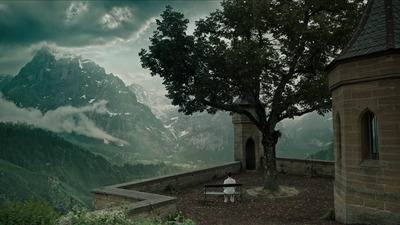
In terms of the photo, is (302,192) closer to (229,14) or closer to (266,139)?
(266,139)

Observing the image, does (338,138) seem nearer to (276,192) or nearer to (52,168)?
(276,192)

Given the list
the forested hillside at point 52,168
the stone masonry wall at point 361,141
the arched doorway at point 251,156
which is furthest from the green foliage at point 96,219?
the forested hillside at point 52,168

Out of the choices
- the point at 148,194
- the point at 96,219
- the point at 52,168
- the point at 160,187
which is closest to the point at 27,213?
the point at 96,219

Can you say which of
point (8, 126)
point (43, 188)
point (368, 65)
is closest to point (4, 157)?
point (8, 126)

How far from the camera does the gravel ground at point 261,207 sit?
9836mm

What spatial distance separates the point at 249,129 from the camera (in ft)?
72.5

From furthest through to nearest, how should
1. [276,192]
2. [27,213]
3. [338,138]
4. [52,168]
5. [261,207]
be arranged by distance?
1. [52,168]
2. [276,192]
3. [261,207]
4. [338,138]
5. [27,213]

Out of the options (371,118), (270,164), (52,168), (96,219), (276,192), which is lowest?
(52,168)

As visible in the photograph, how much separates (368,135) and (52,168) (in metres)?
157

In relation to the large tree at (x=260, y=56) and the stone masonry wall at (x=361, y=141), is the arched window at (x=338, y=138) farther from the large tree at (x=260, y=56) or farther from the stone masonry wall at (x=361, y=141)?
the large tree at (x=260, y=56)

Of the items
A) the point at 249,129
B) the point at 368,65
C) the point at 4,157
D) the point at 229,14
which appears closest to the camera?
the point at 368,65

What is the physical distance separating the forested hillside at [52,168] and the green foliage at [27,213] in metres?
114

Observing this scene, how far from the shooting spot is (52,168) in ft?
471

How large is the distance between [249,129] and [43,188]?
120 m
